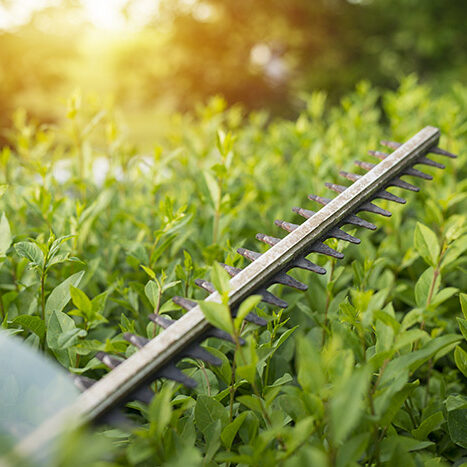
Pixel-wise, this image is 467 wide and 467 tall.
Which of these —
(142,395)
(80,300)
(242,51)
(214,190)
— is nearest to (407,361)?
(142,395)

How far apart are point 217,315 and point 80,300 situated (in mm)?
384

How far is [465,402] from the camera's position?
0.98 m

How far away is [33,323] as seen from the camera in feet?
3.64

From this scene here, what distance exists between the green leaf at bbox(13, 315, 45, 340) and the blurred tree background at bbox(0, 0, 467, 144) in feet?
37.2

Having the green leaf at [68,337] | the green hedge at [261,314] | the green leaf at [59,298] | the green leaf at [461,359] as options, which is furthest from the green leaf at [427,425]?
the green leaf at [59,298]

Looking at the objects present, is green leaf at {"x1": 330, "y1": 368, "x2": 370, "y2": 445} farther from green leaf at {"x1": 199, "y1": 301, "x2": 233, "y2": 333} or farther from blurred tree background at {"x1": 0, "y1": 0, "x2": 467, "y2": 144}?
blurred tree background at {"x1": 0, "y1": 0, "x2": 467, "y2": 144}

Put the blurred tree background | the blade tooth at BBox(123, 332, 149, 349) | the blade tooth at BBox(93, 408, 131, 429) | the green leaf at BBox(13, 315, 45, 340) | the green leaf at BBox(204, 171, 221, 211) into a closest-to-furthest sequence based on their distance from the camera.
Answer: the blade tooth at BBox(93, 408, 131, 429), the blade tooth at BBox(123, 332, 149, 349), the green leaf at BBox(13, 315, 45, 340), the green leaf at BBox(204, 171, 221, 211), the blurred tree background

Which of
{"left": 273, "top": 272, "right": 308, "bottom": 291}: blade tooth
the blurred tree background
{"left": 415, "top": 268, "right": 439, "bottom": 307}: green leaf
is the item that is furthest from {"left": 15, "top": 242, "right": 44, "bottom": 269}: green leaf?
the blurred tree background

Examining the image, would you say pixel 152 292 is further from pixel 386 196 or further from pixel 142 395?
pixel 386 196

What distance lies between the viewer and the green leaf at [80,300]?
1035 mm

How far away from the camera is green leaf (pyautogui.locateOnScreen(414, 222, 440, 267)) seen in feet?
3.81

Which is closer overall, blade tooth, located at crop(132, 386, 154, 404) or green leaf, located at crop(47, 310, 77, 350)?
blade tooth, located at crop(132, 386, 154, 404)

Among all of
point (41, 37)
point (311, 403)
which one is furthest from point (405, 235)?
point (41, 37)

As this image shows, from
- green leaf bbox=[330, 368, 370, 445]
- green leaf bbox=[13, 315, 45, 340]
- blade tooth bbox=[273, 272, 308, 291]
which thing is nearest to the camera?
green leaf bbox=[330, 368, 370, 445]
